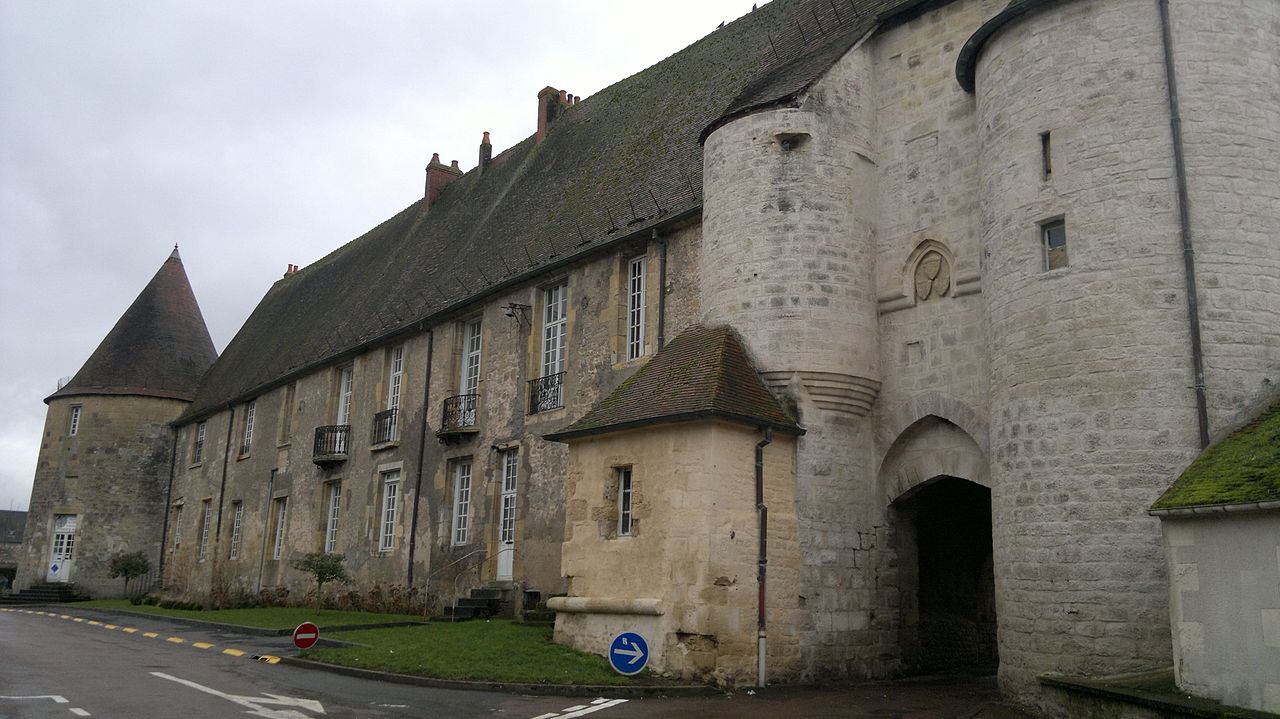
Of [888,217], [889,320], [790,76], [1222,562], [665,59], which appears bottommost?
[1222,562]

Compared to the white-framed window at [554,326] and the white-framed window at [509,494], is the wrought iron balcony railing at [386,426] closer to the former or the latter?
the white-framed window at [509,494]

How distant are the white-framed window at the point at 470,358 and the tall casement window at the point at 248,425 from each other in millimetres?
12591

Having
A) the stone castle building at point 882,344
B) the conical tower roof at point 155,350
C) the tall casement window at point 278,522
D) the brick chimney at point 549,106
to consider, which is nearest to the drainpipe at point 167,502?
the conical tower roof at point 155,350

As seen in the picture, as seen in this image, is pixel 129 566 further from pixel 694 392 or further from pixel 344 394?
pixel 694 392

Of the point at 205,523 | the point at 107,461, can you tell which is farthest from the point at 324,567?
the point at 107,461

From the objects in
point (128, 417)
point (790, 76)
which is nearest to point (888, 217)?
point (790, 76)

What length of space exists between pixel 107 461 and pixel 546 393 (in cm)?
2583

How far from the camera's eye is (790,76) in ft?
48.4

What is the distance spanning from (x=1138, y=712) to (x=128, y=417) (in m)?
37.3

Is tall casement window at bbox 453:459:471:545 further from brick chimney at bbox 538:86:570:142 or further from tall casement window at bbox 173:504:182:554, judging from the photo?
tall casement window at bbox 173:504:182:554

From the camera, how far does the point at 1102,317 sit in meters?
10.5

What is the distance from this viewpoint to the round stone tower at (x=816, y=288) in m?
13.1

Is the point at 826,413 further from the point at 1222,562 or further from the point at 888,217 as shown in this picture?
the point at 1222,562

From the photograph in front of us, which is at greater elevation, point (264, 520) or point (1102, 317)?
point (1102, 317)
